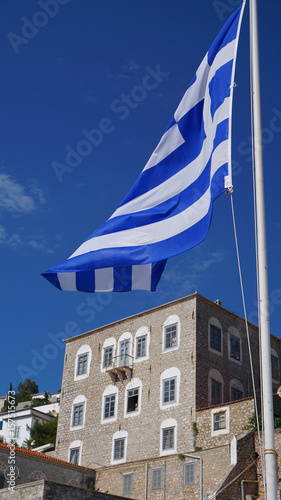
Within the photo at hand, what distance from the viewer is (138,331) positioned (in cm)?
4497

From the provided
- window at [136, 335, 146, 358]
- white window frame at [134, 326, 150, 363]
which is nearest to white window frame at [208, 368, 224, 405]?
white window frame at [134, 326, 150, 363]

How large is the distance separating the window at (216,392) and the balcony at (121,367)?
6155mm

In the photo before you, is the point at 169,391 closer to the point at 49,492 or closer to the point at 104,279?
the point at 49,492

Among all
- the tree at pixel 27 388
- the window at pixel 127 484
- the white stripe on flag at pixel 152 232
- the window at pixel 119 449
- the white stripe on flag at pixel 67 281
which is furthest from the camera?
the tree at pixel 27 388

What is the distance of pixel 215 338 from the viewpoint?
140ft

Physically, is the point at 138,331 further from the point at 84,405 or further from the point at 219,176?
the point at 219,176

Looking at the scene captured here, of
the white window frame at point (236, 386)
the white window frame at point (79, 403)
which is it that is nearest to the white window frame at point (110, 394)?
the white window frame at point (79, 403)

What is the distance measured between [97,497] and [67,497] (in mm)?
1852

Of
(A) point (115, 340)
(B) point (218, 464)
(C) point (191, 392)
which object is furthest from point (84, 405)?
(B) point (218, 464)

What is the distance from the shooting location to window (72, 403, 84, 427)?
4581 centimetres

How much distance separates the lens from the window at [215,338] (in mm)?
42375

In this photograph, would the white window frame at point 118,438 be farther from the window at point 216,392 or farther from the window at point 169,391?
the window at point 216,392

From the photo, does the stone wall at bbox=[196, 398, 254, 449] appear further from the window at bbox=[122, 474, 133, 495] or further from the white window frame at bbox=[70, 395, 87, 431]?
the white window frame at bbox=[70, 395, 87, 431]

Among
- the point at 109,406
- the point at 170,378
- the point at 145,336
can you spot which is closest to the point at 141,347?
the point at 145,336
